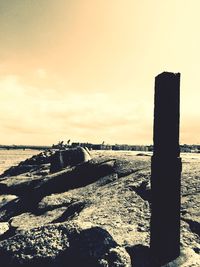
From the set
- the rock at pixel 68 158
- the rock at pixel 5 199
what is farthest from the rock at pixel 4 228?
the rock at pixel 68 158

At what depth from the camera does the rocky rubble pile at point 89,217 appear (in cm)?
406

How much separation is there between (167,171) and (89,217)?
1.89 m

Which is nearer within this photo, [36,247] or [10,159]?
[36,247]

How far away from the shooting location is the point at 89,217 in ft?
18.5

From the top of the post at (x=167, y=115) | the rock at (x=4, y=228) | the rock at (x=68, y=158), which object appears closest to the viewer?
the top of the post at (x=167, y=115)

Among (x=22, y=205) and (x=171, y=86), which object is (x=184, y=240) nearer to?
(x=171, y=86)

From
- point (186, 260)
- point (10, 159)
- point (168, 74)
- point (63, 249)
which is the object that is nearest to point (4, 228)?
point (63, 249)

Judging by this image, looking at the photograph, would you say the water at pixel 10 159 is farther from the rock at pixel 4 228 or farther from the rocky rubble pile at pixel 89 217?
the rock at pixel 4 228

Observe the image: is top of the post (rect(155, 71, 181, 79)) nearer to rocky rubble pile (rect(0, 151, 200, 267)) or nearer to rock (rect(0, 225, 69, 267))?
rocky rubble pile (rect(0, 151, 200, 267))

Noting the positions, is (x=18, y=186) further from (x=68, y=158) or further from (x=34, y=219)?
(x=34, y=219)

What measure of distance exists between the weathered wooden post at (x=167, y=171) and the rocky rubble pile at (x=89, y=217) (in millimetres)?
259

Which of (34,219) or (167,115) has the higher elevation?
(167,115)

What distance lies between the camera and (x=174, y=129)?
420 centimetres

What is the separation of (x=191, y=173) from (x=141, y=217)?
173 centimetres
